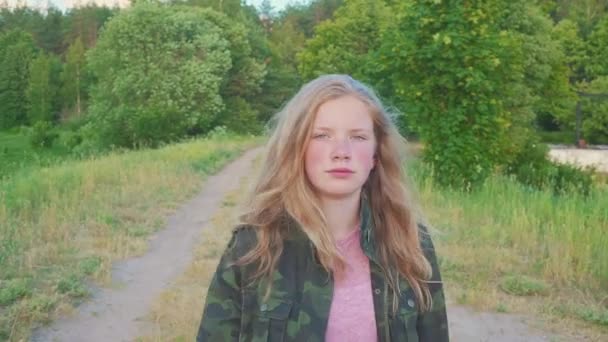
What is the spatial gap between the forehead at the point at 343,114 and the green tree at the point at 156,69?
3876cm

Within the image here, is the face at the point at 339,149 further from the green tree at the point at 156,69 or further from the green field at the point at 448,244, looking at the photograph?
the green tree at the point at 156,69

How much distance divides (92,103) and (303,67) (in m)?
14.4

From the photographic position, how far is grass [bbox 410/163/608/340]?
5688mm

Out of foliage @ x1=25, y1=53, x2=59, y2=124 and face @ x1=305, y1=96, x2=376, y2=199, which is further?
foliage @ x1=25, y1=53, x2=59, y2=124

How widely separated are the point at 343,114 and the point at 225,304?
70 cm

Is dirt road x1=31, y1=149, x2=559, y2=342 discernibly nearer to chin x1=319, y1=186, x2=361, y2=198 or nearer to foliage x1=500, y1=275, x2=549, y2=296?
foliage x1=500, y1=275, x2=549, y2=296

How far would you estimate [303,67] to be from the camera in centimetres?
4300

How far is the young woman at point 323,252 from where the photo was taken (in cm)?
209

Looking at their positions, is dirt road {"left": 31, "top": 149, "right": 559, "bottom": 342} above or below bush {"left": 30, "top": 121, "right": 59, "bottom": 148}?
above

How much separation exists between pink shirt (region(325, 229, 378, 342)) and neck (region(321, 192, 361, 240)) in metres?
0.08

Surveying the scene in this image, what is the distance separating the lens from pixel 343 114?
223cm

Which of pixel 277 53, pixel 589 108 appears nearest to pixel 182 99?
pixel 277 53

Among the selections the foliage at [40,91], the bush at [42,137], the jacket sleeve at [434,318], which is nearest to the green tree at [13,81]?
the foliage at [40,91]

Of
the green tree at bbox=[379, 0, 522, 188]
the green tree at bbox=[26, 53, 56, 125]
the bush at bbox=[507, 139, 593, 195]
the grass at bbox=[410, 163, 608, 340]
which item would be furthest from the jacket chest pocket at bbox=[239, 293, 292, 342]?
the green tree at bbox=[26, 53, 56, 125]
